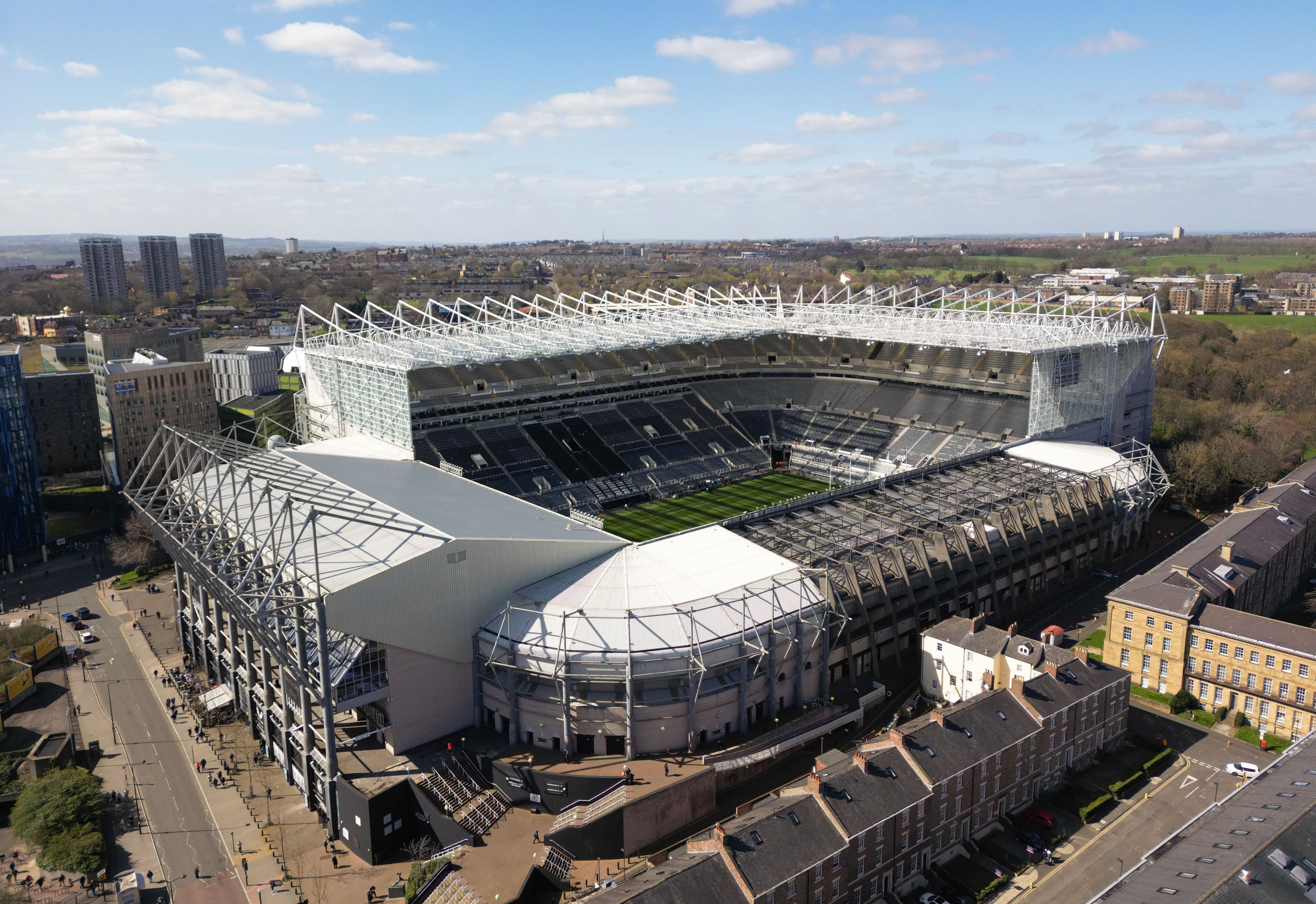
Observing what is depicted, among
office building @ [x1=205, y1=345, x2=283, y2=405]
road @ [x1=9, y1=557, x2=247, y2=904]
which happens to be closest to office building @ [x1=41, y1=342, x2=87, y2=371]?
office building @ [x1=205, y1=345, x2=283, y2=405]

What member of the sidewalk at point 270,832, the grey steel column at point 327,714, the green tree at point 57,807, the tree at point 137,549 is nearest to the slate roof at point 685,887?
the sidewalk at point 270,832

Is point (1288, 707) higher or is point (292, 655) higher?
point (292, 655)

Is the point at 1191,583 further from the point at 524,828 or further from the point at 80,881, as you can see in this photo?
the point at 80,881

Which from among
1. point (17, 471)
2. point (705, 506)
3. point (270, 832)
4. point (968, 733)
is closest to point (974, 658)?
point (968, 733)

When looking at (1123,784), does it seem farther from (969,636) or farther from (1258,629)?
(1258,629)

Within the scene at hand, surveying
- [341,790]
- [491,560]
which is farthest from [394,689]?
[491,560]

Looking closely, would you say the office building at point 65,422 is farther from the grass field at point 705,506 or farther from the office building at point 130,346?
the grass field at point 705,506

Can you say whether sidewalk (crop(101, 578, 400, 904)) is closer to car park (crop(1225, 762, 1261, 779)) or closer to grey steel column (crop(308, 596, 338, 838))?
grey steel column (crop(308, 596, 338, 838))
